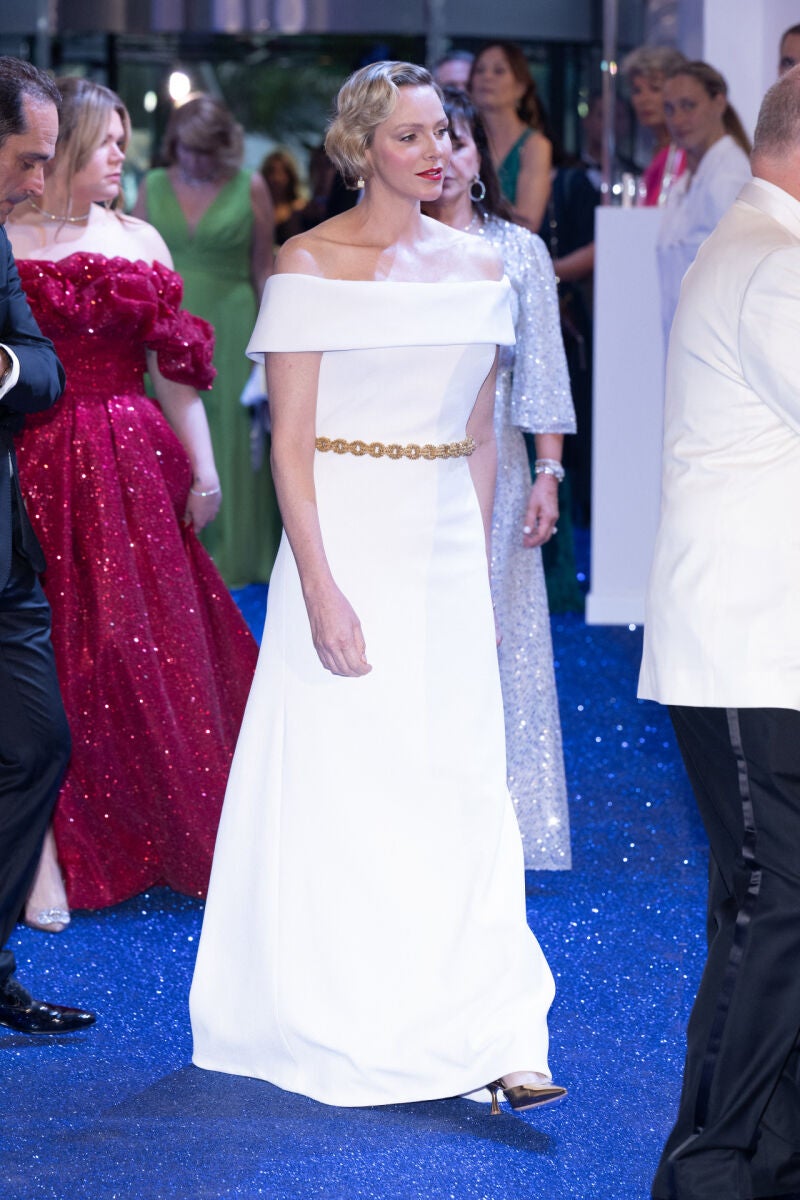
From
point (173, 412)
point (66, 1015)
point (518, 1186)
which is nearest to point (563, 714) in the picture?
point (173, 412)

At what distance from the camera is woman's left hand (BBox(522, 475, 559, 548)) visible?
423 centimetres

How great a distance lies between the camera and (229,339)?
27.0 feet

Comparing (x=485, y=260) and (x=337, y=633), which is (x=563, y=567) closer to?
(x=485, y=260)

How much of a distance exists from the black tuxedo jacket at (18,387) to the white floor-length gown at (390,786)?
43 centimetres

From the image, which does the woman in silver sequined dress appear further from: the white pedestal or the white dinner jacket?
the white pedestal

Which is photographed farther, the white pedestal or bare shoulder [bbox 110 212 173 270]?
the white pedestal

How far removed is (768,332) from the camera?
2.46 metres

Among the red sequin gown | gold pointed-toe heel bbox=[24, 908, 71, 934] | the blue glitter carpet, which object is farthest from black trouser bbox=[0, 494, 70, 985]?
the red sequin gown

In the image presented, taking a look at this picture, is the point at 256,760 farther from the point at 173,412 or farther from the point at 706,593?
the point at 173,412

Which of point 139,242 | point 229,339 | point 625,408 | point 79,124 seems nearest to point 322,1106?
point 139,242

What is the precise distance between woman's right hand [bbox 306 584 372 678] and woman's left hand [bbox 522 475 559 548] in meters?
1.30

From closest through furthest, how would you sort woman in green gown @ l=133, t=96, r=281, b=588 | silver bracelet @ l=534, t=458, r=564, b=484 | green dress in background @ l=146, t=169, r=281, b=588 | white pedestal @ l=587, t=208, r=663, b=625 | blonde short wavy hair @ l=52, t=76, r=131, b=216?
blonde short wavy hair @ l=52, t=76, r=131, b=216
silver bracelet @ l=534, t=458, r=564, b=484
white pedestal @ l=587, t=208, r=663, b=625
woman in green gown @ l=133, t=96, r=281, b=588
green dress in background @ l=146, t=169, r=281, b=588

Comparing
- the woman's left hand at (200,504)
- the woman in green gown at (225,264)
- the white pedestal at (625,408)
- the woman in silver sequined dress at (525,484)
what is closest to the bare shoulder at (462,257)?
the woman in silver sequined dress at (525,484)

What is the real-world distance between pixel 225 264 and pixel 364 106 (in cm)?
511
